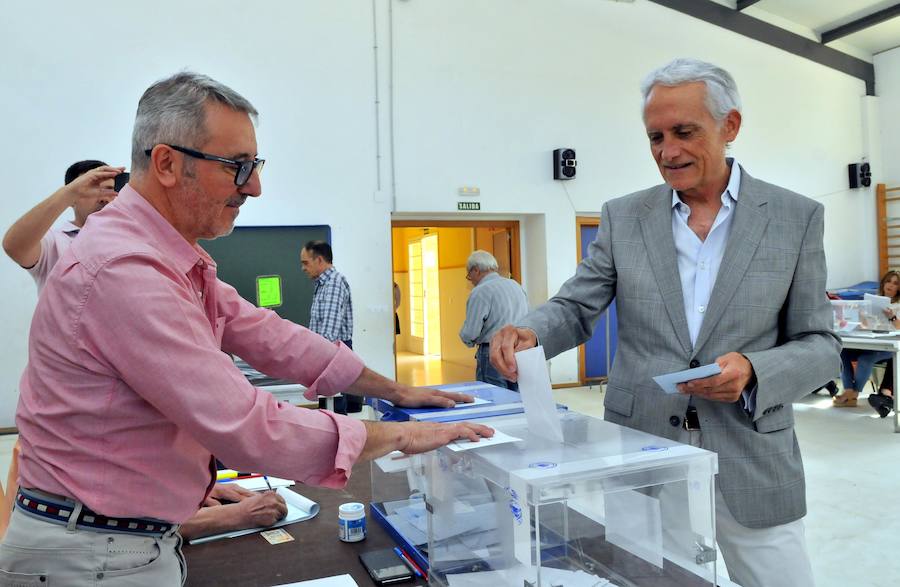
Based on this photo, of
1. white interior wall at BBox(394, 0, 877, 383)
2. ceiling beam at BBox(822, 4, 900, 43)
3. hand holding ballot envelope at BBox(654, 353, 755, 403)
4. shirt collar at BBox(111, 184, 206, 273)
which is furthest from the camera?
ceiling beam at BBox(822, 4, 900, 43)

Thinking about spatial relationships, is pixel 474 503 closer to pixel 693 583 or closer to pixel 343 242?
pixel 693 583

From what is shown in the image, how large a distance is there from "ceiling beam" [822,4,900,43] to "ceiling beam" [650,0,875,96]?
7.0 inches

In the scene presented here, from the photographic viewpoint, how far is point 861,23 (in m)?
8.39

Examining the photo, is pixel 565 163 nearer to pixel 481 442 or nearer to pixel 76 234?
pixel 76 234

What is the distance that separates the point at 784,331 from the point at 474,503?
0.70 meters

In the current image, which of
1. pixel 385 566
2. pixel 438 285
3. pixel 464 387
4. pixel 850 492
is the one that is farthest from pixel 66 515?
pixel 438 285

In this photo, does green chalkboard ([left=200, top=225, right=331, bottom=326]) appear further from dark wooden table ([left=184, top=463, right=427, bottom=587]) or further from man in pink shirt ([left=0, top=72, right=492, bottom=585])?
man in pink shirt ([left=0, top=72, right=492, bottom=585])

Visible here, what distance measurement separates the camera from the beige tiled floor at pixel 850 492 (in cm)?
280

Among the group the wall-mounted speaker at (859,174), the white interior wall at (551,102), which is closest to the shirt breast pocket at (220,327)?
the white interior wall at (551,102)

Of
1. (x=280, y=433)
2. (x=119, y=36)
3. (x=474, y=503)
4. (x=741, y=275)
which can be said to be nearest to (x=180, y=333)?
(x=280, y=433)

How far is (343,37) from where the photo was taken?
6383mm

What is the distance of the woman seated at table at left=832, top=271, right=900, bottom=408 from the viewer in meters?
5.78

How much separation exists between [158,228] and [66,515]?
1.39 ft

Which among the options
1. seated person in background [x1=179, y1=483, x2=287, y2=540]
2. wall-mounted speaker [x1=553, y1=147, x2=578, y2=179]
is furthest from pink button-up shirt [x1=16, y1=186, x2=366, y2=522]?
wall-mounted speaker [x1=553, y1=147, x2=578, y2=179]
